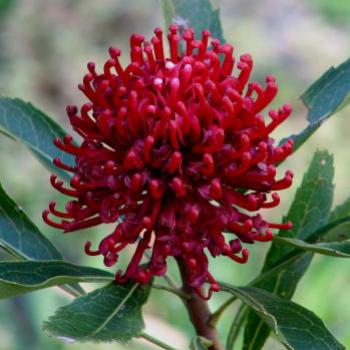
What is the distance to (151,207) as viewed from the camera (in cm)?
214

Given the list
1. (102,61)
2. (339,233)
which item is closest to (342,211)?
(339,233)

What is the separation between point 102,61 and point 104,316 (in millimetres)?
6256

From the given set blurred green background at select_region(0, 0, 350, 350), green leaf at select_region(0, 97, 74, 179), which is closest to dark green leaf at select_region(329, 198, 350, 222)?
green leaf at select_region(0, 97, 74, 179)

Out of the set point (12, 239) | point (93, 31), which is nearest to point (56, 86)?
point (93, 31)

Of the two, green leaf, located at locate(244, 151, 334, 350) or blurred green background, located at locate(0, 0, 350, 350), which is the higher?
blurred green background, located at locate(0, 0, 350, 350)

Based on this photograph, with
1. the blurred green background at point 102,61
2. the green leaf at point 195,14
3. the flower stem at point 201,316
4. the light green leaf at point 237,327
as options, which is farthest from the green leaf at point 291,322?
the blurred green background at point 102,61

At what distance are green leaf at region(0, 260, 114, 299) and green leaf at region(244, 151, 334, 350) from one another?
58 cm

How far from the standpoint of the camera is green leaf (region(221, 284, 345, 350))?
2084mm

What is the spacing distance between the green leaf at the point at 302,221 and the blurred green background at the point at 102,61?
1.97 metres

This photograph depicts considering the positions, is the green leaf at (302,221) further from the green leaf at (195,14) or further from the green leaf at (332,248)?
the green leaf at (195,14)

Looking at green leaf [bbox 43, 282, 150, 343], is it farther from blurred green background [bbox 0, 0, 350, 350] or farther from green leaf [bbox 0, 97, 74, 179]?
blurred green background [bbox 0, 0, 350, 350]

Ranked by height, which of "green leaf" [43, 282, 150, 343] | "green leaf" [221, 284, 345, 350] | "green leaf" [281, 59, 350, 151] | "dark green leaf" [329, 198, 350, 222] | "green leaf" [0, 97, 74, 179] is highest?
"green leaf" [281, 59, 350, 151]

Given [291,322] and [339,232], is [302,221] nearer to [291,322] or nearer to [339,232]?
[339,232]

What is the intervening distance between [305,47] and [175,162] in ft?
21.4
